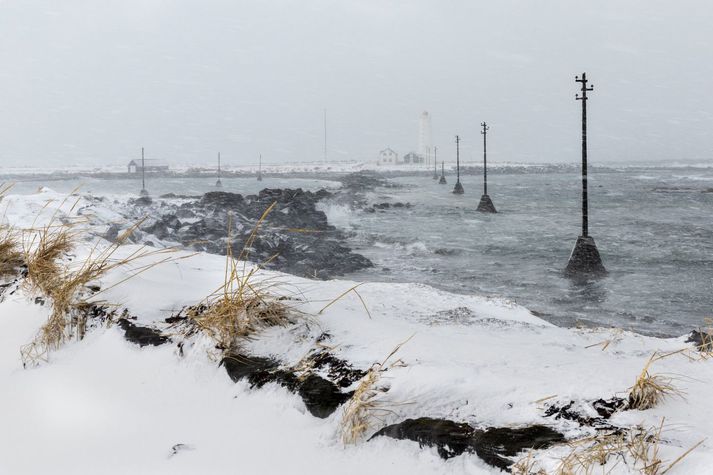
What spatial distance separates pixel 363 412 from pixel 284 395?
0.38 meters

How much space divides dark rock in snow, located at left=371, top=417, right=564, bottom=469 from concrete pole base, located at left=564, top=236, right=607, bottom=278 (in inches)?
685

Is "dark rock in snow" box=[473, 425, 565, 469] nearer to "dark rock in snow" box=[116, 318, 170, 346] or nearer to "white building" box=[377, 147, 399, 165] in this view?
"dark rock in snow" box=[116, 318, 170, 346]

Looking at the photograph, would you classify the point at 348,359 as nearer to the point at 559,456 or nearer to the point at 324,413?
the point at 324,413

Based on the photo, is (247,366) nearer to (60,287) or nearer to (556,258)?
(60,287)

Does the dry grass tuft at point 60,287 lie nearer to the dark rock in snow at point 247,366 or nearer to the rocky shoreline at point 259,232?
the dark rock in snow at point 247,366

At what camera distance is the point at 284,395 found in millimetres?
2010

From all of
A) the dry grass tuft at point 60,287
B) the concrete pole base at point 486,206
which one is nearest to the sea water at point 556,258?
the concrete pole base at point 486,206

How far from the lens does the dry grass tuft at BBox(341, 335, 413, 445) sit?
173 cm

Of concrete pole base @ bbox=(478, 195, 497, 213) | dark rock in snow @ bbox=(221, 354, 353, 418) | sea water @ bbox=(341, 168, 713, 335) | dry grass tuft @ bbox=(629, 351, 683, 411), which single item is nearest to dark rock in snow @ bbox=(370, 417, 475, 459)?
dark rock in snow @ bbox=(221, 354, 353, 418)

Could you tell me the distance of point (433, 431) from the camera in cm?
165

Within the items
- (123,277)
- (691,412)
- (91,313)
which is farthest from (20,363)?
(691,412)

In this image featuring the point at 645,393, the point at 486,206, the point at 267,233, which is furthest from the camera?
the point at 486,206

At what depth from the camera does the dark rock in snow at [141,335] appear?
246 cm

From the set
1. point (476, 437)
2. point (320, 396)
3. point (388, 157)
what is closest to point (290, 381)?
point (320, 396)
